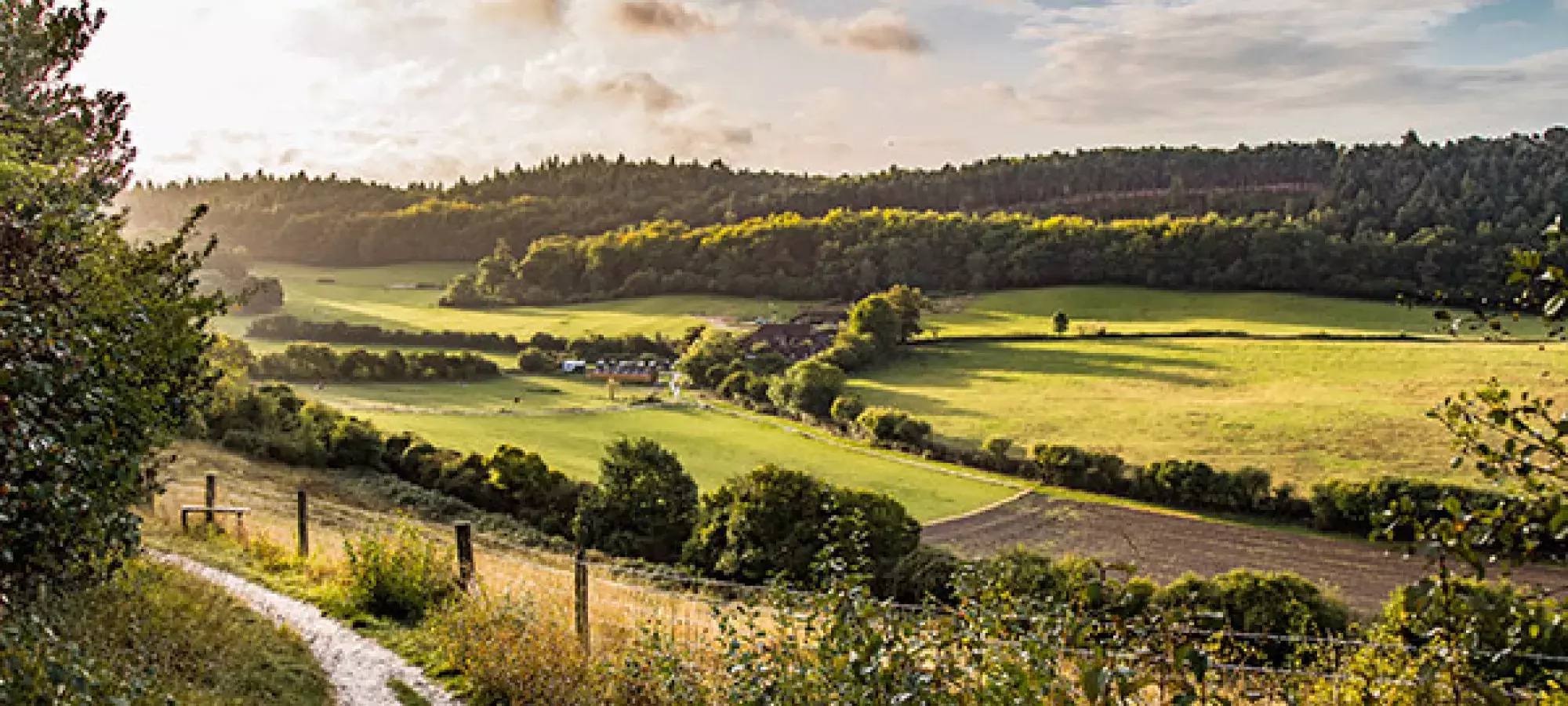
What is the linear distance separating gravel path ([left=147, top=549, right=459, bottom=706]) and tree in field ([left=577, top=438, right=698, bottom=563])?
13591 millimetres

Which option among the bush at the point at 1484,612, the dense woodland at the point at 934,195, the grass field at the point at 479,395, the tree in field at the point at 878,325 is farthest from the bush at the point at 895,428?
the dense woodland at the point at 934,195

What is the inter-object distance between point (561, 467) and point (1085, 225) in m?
72.5

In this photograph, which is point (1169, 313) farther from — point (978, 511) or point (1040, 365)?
point (978, 511)

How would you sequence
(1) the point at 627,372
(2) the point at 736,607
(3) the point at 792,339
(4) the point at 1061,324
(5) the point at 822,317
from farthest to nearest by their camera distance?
1. (5) the point at 822,317
2. (3) the point at 792,339
3. (4) the point at 1061,324
4. (1) the point at 627,372
5. (2) the point at 736,607

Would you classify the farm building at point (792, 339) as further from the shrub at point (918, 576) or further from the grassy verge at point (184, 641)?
the grassy verge at point (184, 641)

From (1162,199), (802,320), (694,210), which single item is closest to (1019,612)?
(802,320)

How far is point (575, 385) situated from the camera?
6550 centimetres

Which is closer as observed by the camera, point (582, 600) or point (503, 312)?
point (582, 600)

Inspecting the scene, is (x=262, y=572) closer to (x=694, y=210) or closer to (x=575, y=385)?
(x=575, y=385)

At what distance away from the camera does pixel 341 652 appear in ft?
35.5

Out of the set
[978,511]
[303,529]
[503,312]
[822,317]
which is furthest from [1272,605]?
[503,312]

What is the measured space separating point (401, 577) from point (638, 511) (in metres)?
15.1

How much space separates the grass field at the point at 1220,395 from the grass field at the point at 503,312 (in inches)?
991

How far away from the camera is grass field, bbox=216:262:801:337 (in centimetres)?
8488
